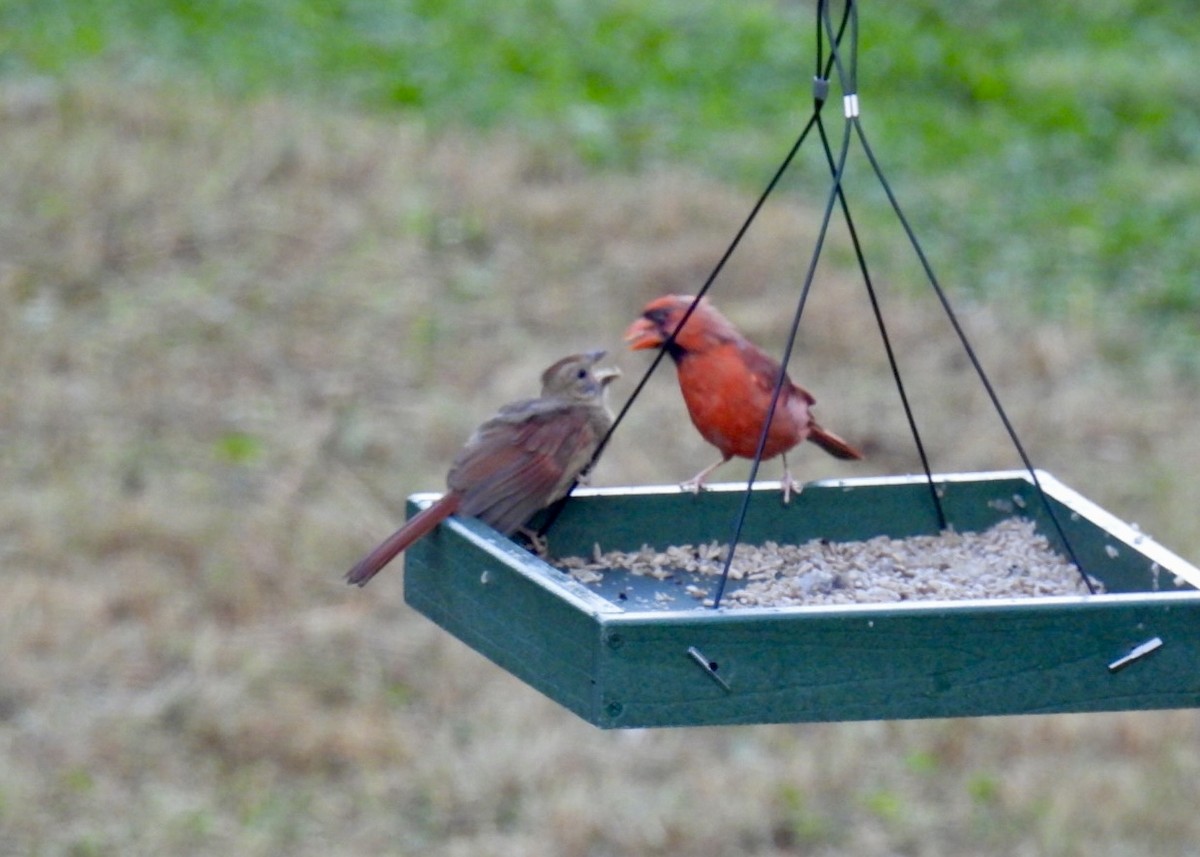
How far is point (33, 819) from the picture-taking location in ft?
20.0

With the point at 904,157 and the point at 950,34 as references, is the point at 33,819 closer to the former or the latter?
the point at 904,157

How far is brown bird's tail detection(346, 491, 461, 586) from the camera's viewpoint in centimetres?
362

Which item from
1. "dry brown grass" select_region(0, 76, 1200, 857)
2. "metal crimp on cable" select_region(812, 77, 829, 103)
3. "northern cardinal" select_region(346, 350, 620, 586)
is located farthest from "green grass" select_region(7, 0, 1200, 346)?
"metal crimp on cable" select_region(812, 77, 829, 103)

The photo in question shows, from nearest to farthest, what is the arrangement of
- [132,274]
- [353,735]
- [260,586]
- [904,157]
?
[353,735], [260,586], [132,274], [904,157]

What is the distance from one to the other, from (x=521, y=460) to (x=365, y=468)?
459 centimetres

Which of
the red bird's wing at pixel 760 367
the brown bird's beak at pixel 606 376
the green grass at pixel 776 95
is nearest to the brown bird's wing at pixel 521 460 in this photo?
the brown bird's beak at pixel 606 376

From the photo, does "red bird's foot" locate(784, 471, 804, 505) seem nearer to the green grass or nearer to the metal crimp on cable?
the metal crimp on cable

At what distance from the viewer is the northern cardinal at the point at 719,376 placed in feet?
13.2

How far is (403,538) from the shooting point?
3680mm

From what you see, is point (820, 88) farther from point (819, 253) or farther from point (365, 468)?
point (365, 468)

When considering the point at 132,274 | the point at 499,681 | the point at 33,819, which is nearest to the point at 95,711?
the point at 33,819

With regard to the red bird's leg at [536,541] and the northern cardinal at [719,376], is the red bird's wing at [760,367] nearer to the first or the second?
the northern cardinal at [719,376]

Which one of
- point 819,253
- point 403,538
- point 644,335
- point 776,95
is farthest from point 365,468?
point 776,95

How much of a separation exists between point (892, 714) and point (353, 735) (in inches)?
148
